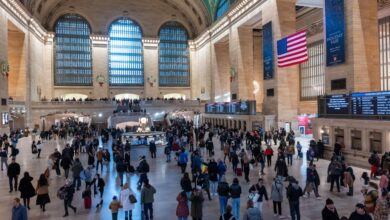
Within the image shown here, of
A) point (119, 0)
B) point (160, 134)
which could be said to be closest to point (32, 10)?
point (119, 0)

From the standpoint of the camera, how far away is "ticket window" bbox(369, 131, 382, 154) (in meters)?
12.6

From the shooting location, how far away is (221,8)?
3859 centimetres

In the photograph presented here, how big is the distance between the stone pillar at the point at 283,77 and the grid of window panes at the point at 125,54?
91.4ft

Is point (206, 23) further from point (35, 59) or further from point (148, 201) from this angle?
point (148, 201)

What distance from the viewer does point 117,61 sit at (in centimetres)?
4806

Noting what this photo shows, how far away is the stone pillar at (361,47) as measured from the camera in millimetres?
16922

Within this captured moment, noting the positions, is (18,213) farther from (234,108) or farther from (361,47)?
(234,108)

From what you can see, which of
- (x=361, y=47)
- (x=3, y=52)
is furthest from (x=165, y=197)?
(x=3, y=52)

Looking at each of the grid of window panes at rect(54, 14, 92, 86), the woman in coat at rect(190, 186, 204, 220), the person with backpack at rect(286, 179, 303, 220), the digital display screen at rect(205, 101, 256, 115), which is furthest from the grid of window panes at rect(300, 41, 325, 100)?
the grid of window panes at rect(54, 14, 92, 86)

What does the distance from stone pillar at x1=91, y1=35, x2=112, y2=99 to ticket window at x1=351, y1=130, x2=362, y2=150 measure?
38.3 metres

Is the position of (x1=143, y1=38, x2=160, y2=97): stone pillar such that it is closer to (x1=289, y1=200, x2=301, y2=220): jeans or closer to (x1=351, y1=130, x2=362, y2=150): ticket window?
(x1=351, y1=130, x2=362, y2=150): ticket window

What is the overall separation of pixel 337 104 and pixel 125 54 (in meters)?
38.5

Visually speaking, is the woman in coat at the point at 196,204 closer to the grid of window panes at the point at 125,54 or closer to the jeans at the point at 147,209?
the jeans at the point at 147,209

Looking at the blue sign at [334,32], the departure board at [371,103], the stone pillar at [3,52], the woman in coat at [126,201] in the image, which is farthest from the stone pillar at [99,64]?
the woman in coat at [126,201]
